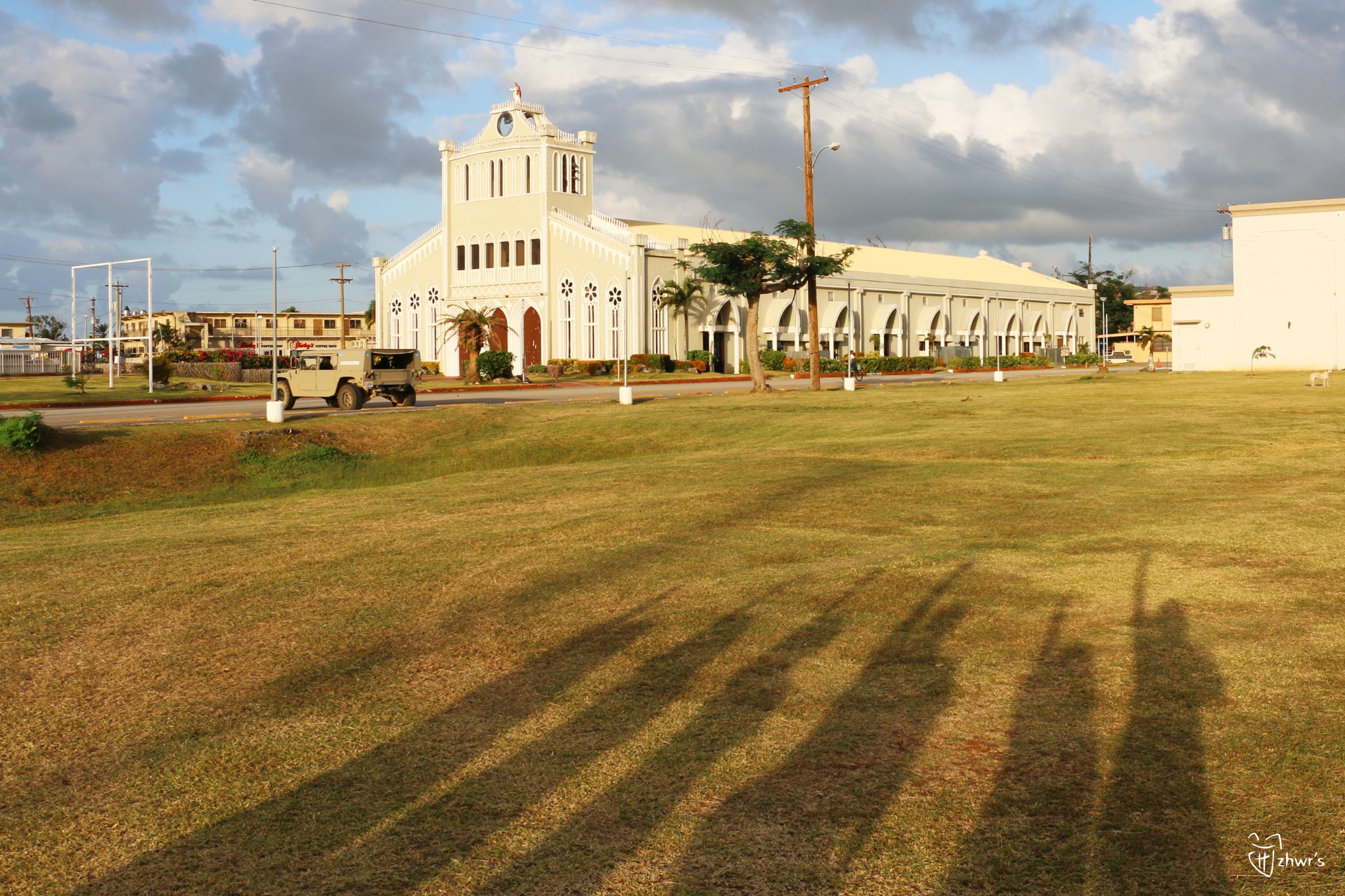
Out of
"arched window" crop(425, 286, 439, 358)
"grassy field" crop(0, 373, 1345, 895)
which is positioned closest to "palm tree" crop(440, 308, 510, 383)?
"arched window" crop(425, 286, 439, 358)

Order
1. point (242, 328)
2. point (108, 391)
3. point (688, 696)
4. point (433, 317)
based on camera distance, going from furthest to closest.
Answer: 1. point (242, 328)
2. point (433, 317)
3. point (108, 391)
4. point (688, 696)

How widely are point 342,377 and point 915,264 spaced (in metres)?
66.7

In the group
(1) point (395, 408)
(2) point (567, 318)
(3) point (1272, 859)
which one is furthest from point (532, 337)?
Answer: (3) point (1272, 859)

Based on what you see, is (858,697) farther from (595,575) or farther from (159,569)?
(159,569)

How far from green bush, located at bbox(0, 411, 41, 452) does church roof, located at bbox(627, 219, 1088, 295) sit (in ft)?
156

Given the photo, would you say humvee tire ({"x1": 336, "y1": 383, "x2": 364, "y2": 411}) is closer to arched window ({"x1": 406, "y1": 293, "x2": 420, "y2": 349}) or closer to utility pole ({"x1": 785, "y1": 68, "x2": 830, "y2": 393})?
utility pole ({"x1": 785, "y1": 68, "x2": 830, "y2": 393})

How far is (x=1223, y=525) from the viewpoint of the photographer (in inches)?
447

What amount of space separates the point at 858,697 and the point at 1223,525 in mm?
6679

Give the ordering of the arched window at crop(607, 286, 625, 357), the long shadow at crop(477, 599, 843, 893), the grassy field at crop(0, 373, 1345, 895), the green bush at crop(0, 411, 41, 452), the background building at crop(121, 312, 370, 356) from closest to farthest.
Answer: the long shadow at crop(477, 599, 843, 893) → the grassy field at crop(0, 373, 1345, 895) → the green bush at crop(0, 411, 41, 452) → the arched window at crop(607, 286, 625, 357) → the background building at crop(121, 312, 370, 356)

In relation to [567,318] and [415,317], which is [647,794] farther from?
[415,317]

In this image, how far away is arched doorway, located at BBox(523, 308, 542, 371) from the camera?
216 feet

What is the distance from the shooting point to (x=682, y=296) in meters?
62.4

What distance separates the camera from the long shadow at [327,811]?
14.4ft

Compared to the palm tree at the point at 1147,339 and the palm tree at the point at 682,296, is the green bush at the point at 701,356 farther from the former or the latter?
the palm tree at the point at 1147,339
